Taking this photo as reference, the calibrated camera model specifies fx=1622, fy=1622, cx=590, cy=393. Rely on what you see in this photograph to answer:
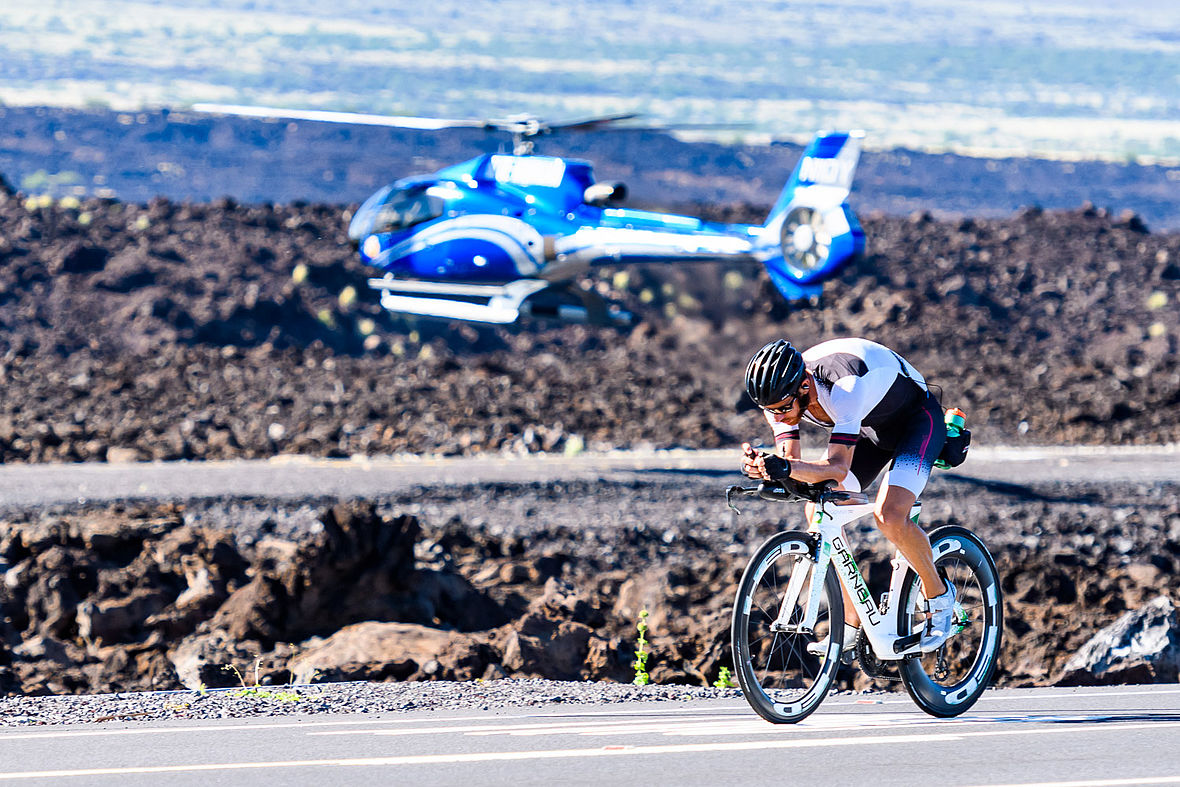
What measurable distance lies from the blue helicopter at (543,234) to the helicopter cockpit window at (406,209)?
1cm

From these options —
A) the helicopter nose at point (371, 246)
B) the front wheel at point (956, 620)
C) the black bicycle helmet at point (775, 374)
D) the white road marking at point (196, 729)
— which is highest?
the helicopter nose at point (371, 246)

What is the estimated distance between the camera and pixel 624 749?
26.0 feet

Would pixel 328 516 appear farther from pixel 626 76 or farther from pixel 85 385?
pixel 626 76

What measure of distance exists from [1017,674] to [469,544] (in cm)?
771

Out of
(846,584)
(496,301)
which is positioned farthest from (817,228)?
(846,584)

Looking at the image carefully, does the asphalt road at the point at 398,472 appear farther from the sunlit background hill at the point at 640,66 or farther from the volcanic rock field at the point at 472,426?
the sunlit background hill at the point at 640,66

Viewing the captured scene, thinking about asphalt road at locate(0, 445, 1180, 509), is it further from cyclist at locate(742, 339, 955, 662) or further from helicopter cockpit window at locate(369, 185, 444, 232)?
cyclist at locate(742, 339, 955, 662)

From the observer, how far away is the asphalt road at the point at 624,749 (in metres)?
7.33

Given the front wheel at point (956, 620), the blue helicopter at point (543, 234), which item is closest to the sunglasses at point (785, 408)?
the front wheel at point (956, 620)

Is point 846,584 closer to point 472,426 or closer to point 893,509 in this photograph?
point 893,509

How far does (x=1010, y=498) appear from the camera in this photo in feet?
71.2

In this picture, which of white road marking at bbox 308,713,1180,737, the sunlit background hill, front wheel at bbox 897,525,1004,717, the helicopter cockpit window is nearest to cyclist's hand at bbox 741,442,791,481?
front wheel at bbox 897,525,1004,717

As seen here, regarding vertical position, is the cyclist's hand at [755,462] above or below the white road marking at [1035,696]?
above

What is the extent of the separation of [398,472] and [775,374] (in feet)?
51.9
